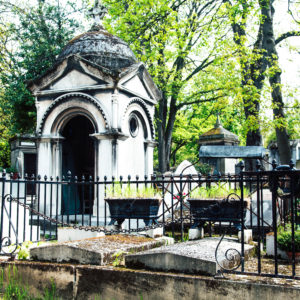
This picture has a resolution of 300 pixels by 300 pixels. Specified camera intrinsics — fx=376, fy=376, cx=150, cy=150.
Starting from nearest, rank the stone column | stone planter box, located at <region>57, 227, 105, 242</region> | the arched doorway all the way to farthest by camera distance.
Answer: stone planter box, located at <region>57, 227, 105, 242</region> → the stone column → the arched doorway

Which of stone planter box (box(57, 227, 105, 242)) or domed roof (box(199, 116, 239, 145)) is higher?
domed roof (box(199, 116, 239, 145))

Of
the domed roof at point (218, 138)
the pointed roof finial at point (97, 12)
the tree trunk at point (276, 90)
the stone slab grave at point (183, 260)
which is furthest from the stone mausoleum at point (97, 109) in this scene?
the domed roof at point (218, 138)

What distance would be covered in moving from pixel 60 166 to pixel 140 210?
14.7ft

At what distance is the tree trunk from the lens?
13172 millimetres

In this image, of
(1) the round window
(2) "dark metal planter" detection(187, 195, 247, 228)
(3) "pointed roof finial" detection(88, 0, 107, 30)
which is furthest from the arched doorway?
(2) "dark metal planter" detection(187, 195, 247, 228)

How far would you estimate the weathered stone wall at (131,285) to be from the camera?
10.7ft

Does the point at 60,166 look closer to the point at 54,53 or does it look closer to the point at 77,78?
the point at 77,78

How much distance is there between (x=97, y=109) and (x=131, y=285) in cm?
621

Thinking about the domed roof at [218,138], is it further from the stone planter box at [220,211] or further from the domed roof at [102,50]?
the stone planter box at [220,211]

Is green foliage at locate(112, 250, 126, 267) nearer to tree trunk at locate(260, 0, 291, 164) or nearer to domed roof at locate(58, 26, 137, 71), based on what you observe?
domed roof at locate(58, 26, 137, 71)

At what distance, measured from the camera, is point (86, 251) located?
13.8 feet

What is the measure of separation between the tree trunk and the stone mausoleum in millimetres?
4726

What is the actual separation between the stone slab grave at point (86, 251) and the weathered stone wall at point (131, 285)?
0.47 ft

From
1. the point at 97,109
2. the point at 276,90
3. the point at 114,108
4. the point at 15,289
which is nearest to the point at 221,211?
the point at 15,289
